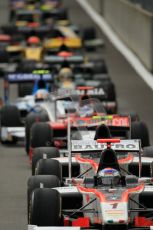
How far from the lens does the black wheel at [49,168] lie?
15711 millimetres

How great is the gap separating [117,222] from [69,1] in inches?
2195

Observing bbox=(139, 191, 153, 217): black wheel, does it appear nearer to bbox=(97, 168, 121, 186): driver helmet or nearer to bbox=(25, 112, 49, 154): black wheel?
bbox=(97, 168, 121, 186): driver helmet

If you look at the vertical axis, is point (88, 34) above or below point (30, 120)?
below

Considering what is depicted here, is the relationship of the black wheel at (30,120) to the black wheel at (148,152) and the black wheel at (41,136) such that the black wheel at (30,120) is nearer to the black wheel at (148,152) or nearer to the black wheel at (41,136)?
the black wheel at (41,136)

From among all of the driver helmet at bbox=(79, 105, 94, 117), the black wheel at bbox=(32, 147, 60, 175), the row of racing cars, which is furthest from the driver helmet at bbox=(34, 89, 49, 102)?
the black wheel at bbox=(32, 147, 60, 175)

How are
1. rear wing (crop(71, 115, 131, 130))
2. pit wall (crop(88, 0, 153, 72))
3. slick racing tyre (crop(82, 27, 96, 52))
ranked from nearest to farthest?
rear wing (crop(71, 115, 131, 130)), pit wall (crop(88, 0, 153, 72)), slick racing tyre (crop(82, 27, 96, 52))

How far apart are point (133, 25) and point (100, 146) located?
24.8m

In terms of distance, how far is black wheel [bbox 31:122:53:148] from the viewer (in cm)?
2025

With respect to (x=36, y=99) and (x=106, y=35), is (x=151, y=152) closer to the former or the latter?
(x=36, y=99)

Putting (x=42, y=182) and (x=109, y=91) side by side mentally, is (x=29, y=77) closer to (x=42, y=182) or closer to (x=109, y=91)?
(x=109, y=91)

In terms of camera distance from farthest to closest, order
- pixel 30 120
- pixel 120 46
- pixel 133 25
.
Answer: pixel 120 46 < pixel 133 25 < pixel 30 120

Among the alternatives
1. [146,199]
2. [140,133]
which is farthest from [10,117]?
[146,199]

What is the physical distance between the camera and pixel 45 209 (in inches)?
528

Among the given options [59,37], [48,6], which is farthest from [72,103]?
[48,6]
